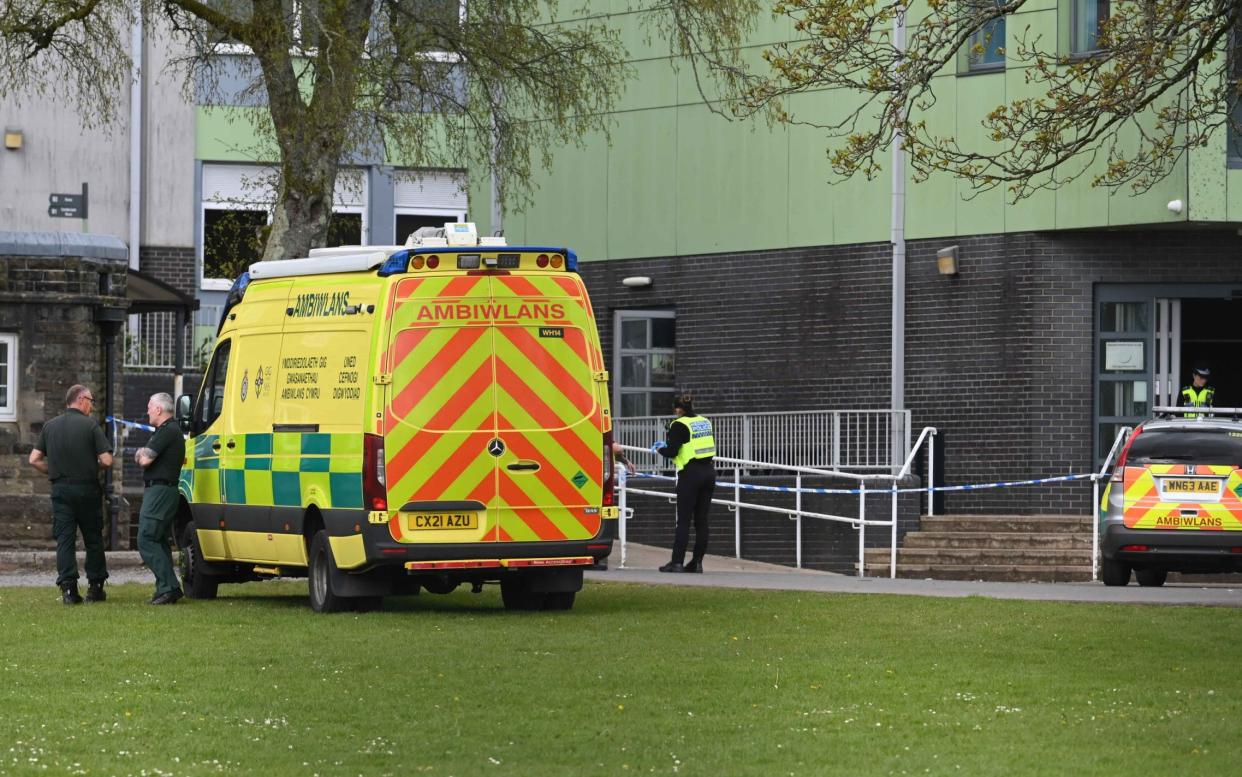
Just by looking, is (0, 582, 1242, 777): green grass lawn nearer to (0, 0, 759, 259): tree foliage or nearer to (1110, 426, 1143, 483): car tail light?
(1110, 426, 1143, 483): car tail light

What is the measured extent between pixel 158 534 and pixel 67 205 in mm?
Result: 17676

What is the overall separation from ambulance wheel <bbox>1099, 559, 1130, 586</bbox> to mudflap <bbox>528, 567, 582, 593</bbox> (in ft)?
19.3

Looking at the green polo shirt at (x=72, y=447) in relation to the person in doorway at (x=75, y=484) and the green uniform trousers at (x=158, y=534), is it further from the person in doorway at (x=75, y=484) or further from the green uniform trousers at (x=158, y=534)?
the green uniform trousers at (x=158, y=534)

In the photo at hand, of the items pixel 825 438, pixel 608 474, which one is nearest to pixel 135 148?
pixel 825 438

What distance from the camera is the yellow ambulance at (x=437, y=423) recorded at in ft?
A: 53.1

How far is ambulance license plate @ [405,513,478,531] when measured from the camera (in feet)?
53.2

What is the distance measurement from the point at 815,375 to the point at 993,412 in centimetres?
255

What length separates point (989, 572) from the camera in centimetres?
2434

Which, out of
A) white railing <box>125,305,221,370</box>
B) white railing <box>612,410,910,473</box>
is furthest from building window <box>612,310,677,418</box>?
white railing <box>125,305,221,370</box>

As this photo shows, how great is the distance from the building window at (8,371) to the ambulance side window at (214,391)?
5358 mm

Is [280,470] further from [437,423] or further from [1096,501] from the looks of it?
[1096,501]

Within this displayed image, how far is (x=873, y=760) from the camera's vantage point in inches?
368

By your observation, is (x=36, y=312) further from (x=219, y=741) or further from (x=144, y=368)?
(x=219, y=741)

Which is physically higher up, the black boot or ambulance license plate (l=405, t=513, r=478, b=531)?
ambulance license plate (l=405, t=513, r=478, b=531)
